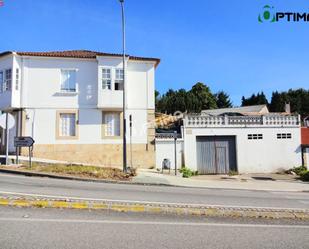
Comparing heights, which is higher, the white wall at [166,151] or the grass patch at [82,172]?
the white wall at [166,151]

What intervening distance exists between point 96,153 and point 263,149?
41.5 feet

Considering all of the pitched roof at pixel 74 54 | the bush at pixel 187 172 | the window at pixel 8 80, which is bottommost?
Result: the bush at pixel 187 172

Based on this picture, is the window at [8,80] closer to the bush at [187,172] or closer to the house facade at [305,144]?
the bush at [187,172]

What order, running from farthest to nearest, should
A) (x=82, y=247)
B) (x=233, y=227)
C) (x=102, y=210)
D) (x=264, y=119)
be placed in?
1. (x=264, y=119)
2. (x=102, y=210)
3. (x=233, y=227)
4. (x=82, y=247)

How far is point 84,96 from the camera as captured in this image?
23.8 metres

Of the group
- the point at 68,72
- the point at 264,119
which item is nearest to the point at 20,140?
the point at 68,72

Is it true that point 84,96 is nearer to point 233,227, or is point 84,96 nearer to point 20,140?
point 20,140

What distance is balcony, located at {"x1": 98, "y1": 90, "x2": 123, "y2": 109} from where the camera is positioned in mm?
23297

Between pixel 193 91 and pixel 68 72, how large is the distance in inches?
1877

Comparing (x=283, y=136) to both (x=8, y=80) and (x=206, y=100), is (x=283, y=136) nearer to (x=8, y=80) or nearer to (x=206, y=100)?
(x=8, y=80)

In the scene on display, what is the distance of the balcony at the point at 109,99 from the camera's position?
23297mm

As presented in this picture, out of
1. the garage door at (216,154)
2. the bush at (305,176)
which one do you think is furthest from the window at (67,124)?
the bush at (305,176)

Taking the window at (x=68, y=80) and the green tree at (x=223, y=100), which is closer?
the window at (x=68, y=80)

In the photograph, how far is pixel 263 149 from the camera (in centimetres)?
2612
